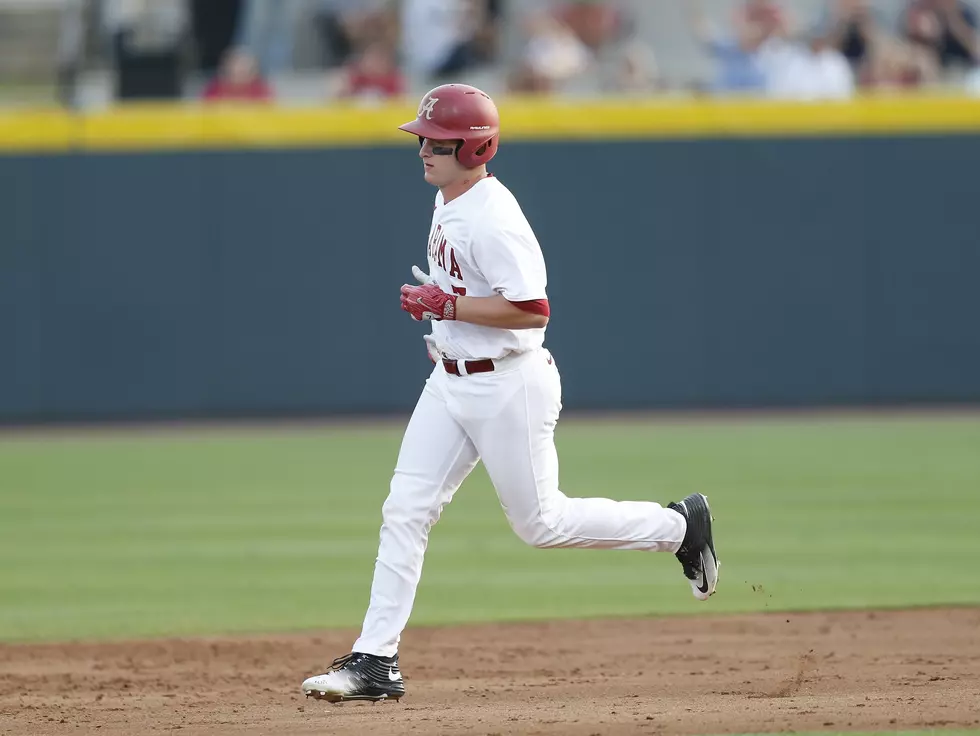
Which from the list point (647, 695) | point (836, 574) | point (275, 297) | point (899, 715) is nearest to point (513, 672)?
point (647, 695)

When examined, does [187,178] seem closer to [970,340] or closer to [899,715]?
[970,340]

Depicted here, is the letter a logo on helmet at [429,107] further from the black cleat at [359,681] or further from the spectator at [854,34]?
the spectator at [854,34]

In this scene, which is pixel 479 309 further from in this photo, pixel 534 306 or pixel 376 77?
pixel 376 77

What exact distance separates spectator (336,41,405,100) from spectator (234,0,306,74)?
1175 mm

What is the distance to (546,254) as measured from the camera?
13.6 m

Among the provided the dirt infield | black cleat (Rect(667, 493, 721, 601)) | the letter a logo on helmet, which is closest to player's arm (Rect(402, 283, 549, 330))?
the letter a logo on helmet

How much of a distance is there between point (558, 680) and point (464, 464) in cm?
102

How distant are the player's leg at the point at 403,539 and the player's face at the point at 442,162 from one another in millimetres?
684

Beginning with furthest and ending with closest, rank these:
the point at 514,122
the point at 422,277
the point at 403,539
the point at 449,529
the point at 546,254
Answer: the point at 546,254 → the point at 514,122 → the point at 449,529 → the point at 422,277 → the point at 403,539

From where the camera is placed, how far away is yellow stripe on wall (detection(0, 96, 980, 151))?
13.2 m

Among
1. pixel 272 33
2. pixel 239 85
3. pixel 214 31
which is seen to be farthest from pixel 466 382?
pixel 214 31

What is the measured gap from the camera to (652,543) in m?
5.56

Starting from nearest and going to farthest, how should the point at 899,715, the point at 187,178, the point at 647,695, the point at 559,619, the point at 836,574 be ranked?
the point at 899,715
the point at 647,695
the point at 559,619
the point at 836,574
the point at 187,178

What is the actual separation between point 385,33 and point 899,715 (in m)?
10.3
